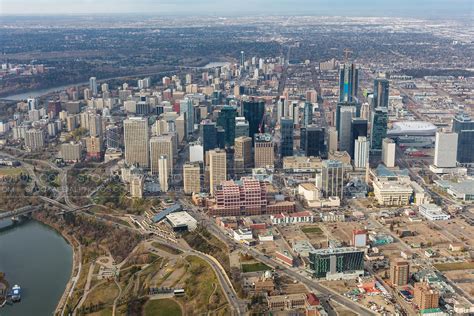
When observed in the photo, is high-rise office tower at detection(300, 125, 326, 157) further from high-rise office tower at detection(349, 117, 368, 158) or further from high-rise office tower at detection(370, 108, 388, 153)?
high-rise office tower at detection(370, 108, 388, 153)

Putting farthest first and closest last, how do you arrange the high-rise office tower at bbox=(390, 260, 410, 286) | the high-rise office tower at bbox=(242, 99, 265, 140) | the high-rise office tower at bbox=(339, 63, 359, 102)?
1. the high-rise office tower at bbox=(339, 63, 359, 102)
2. the high-rise office tower at bbox=(242, 99, 265, 140)
3. the high-rise office tower at bbox=(390, 260, 410, 286)

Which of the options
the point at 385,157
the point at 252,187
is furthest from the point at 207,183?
the point at 385,157

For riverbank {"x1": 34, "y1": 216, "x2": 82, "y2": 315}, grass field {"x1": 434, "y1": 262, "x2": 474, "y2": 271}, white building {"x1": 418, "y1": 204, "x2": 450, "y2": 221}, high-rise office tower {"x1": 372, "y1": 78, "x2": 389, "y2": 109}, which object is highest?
high-rise office tower {"x1": 372, "y1": 78, "x2": 389, "y2": 109}

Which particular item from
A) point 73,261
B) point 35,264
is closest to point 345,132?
point 73,261

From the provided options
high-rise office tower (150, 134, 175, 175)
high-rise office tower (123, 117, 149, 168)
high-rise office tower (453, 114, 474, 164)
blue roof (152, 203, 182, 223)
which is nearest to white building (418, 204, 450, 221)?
high-rise office tower (453, 114, 474, 164)

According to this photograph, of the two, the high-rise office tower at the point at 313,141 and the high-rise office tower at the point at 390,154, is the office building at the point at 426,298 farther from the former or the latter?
the high-rise office tower at the point at 313,141
